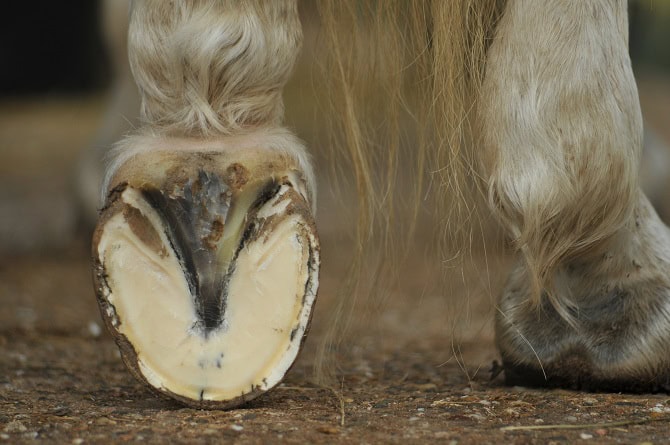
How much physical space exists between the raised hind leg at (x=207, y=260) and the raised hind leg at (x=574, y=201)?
0.27 m

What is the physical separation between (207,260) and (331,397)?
278 mm

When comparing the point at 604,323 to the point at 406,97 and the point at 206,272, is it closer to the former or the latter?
the point at 406,97

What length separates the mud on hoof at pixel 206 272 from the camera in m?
1.32

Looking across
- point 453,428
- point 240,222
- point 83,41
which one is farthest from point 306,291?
point 83,41

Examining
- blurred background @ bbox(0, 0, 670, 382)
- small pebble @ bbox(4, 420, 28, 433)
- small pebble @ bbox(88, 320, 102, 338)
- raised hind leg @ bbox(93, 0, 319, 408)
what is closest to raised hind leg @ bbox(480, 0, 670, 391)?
blurred background @ bbox(0, 0, 670, 382)

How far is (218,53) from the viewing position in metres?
1.41

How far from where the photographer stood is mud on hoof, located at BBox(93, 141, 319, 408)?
4.33 ft

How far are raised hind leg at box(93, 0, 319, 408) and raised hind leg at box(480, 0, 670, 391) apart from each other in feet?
0.88

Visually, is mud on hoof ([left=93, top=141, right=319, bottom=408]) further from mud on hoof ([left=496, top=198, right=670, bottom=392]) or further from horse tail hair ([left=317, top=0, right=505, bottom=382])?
mud on hoof ([left=496, top=198, right=670, bottom=392])

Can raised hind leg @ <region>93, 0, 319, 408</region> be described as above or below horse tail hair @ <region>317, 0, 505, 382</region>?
below

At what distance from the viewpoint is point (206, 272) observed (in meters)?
1.34

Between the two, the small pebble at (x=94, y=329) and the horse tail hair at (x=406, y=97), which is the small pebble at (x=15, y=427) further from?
the small pebble at (x=94, y=329)

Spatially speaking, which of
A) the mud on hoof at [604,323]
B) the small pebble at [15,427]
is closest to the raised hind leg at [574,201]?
the mud on hoof at [604,323]

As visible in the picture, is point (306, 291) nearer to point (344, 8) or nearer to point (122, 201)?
point (122, 201)
